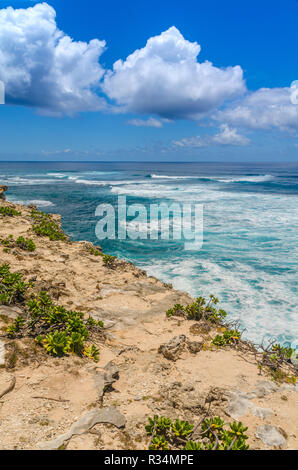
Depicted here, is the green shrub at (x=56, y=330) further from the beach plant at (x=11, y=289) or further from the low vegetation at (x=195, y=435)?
the low vegetation at (x=195, y=435)

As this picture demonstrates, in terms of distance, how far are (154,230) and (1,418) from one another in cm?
1633

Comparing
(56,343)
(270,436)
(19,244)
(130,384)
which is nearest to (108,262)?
(19,244)

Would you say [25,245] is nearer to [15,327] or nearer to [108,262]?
[108,262]

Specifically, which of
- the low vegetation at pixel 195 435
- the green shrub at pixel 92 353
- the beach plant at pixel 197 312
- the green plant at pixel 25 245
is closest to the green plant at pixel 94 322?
the green shrub at pixel 92 353

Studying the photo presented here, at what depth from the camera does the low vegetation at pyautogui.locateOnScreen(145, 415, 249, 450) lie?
3.56m

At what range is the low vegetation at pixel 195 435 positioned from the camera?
3559 millimetres

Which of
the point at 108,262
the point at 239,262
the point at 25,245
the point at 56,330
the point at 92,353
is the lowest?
the point at 239,262

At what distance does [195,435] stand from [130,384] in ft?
4.35

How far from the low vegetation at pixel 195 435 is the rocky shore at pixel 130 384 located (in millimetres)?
192

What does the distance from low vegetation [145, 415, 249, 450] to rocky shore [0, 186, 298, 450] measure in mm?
192

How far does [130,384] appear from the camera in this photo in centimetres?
479

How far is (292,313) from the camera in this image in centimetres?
905
